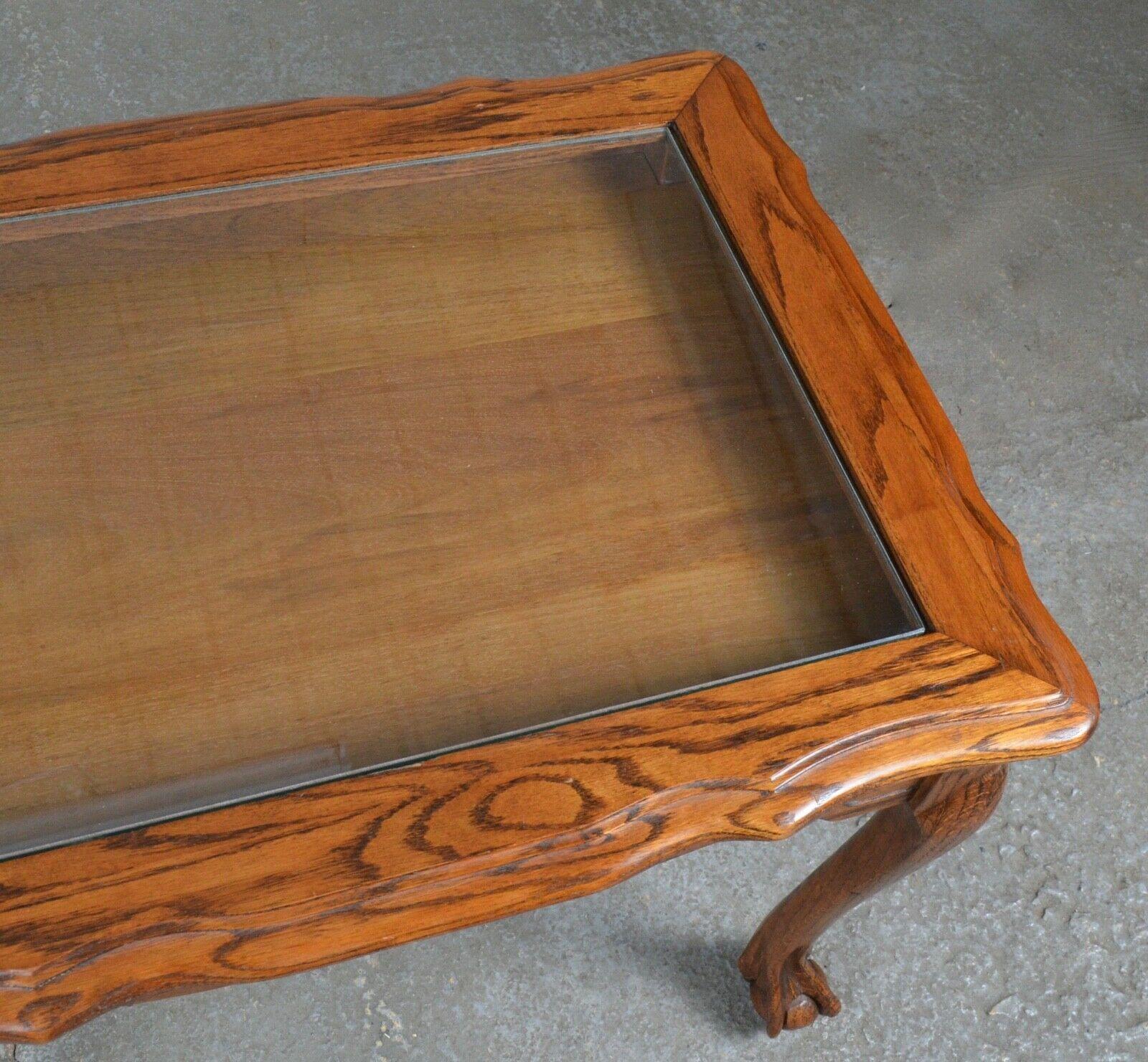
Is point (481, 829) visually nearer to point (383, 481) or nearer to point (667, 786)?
point (667, 786)

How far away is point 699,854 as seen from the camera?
1003 mm

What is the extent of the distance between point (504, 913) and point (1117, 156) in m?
1.42

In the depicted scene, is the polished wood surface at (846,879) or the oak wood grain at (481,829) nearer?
the oak wood grain at (481,829)

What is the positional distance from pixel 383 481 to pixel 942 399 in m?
0.80

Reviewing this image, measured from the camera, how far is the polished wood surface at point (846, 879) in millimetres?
657

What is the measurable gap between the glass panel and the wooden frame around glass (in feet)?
0.08

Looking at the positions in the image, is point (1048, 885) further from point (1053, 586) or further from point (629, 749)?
point (629, 749)

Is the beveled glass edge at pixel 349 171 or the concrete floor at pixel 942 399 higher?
the beveled glass edge at pixel 349 171

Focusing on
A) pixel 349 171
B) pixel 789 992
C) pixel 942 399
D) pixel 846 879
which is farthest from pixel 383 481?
pixel 942 399

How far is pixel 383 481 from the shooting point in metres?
0.72

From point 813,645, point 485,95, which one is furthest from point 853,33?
point 813,645

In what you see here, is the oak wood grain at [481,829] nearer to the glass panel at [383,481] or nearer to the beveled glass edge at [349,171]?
the glass panel at [383,481]

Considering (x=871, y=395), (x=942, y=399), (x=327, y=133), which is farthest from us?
(x=942, y=399)

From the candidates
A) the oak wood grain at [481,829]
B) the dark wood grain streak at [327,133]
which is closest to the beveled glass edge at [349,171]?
the dark wood grain streak at [327,133]
